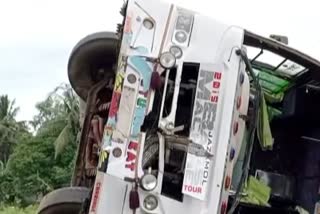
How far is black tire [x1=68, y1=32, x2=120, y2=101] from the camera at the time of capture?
229 inches

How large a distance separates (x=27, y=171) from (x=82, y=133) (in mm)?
31484

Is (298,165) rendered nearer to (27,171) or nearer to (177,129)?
(177,129)

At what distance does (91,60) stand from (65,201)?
1156 mm

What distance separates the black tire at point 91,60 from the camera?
229 inches

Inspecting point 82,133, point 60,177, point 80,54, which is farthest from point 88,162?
point 60,177

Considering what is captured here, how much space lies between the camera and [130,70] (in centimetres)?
455

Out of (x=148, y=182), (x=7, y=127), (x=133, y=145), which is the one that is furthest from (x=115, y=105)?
(x=7, y=127)

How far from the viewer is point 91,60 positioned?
5930 mm

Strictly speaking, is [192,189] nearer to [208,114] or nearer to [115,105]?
[208,114]

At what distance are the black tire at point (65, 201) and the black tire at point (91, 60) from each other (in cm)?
92

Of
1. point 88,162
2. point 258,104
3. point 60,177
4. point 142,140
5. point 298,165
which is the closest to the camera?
point 142,140

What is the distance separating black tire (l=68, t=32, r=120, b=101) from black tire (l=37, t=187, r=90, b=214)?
92 centimetres

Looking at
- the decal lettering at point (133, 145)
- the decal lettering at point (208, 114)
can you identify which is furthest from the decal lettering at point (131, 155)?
the decal lettering at point (208, 114)

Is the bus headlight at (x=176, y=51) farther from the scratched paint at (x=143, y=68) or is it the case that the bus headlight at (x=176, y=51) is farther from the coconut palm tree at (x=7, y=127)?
the coconut palm tree at (x=7, y=127)
